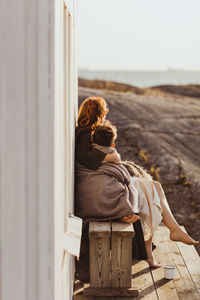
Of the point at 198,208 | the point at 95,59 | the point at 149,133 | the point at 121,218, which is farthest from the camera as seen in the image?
the point at 95,59

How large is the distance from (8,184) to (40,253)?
289 millimetres

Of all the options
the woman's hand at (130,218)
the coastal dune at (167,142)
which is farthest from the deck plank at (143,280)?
the coastal dune at (167,142)

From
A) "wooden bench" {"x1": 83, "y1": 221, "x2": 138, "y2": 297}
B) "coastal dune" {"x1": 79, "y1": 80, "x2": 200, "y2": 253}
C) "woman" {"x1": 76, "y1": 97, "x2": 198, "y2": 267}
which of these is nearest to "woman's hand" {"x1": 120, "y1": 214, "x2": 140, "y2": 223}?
"woman" {"x1": 76, "y1": 97, "x2": 198, "y2": 267}

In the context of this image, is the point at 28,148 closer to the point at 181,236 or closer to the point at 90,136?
the point at 90,136

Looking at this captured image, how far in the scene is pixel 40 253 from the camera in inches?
91.7

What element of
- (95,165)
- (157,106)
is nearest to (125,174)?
(95,165)

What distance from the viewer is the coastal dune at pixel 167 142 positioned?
30.2 ft

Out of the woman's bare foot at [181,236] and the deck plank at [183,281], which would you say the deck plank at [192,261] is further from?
the woman's bare foot at [181,236]

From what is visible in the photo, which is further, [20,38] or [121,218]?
[121,218]

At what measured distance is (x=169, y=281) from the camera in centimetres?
484

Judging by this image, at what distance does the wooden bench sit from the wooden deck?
7 cm

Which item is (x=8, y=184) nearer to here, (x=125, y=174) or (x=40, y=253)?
(x=40, y=253)

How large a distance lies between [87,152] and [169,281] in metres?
1.20

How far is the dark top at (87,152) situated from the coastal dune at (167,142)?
155 inches
